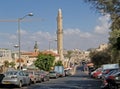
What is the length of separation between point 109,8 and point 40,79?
24.2 meters

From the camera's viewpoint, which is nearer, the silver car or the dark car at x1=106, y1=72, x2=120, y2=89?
the dark car at x1=106, y1=72, x2=120, y2=89

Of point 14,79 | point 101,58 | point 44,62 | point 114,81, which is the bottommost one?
point 114,81

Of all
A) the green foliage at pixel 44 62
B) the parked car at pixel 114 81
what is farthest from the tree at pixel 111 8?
the green foliage at pixel 44 62

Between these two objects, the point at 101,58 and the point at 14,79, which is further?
the point at 101,58

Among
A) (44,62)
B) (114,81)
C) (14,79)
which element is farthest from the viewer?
(44,62)

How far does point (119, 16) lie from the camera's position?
105ft

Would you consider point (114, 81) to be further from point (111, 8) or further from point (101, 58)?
point (101, 58)

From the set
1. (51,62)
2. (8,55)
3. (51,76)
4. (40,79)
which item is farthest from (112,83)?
(8,55)

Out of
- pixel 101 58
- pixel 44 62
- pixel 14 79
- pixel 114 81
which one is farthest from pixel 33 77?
pixel 101 58

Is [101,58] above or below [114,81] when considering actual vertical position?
above

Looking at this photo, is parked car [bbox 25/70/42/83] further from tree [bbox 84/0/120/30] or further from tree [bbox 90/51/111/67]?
tree [bbox 90/51/111/67]

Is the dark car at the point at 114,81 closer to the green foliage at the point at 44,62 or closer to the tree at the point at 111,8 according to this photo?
the tree at the point at 111,8

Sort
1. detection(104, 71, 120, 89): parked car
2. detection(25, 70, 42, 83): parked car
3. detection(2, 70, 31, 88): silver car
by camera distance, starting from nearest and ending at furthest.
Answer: detection(104, 71, 120, 89): parked car
detection(2, 70, 31, 88): silver car
detection(25, 70, 42, 83): parked car

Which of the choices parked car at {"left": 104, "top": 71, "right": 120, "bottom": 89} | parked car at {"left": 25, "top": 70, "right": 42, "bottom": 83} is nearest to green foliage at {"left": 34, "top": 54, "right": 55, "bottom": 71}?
parked car at {"left": 25, "top": 70, "right": 42, "bottom": 83}
